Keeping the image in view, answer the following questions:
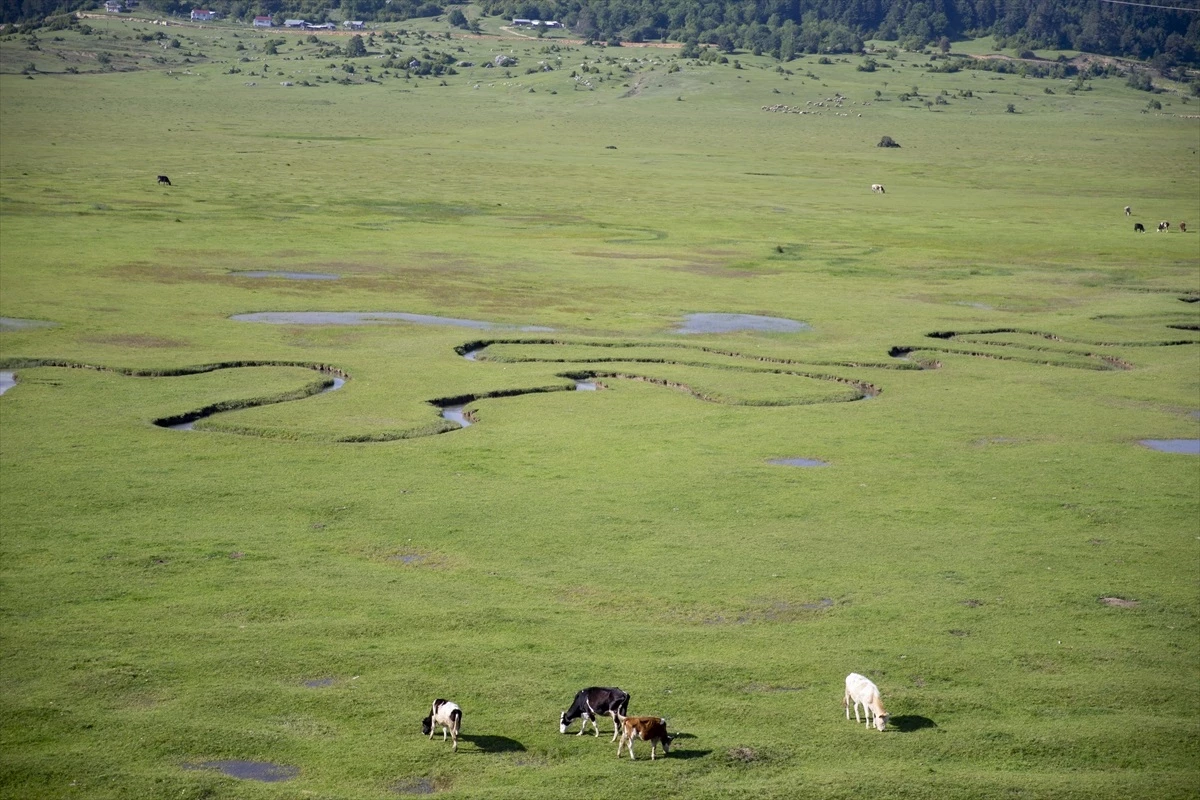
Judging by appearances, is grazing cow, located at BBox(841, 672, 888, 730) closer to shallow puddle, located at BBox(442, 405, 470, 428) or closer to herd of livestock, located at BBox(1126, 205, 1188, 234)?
shallow puddle, located at BBox(442, 405, 470, 428)

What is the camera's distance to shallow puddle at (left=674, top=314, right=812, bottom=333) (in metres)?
48.4

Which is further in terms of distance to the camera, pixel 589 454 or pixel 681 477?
pixel 589 454

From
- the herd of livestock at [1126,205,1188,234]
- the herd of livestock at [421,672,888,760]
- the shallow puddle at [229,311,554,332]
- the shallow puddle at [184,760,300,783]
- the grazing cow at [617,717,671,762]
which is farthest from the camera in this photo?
the herd of livestock at [1126,205,1188,234]

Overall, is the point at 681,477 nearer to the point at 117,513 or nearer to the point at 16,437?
the point at 117,513

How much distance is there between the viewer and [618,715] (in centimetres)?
1670

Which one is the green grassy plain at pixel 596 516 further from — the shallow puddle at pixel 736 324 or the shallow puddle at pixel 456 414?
the shallow puddle at pixel 736 324

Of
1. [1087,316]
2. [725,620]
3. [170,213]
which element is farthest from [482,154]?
[725,620]

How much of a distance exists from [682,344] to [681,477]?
16.3 metres

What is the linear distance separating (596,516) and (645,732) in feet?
33.3

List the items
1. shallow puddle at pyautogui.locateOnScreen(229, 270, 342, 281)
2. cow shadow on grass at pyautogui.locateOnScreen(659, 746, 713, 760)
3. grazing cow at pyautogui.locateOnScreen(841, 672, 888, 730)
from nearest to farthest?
cow shadow on grass at pyautogui.locateOnScreen(659, 746, 713, 760) → grazing cow at pyautogui.locateOnScreen(841, 672, 888, 730) → shallow puddle at pyautogui.locateOnScreen(229, 270, 342, 281)

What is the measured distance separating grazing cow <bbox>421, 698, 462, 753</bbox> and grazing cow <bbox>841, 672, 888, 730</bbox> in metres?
4.95

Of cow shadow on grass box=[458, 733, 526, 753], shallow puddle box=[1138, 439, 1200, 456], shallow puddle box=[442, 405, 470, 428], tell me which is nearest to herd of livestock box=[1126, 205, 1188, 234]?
shallow puddle box=[1138, 439, 1200, 456]

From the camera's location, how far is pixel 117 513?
83.8 feet

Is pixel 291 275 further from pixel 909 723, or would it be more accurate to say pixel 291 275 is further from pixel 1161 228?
pixel 1161 228
